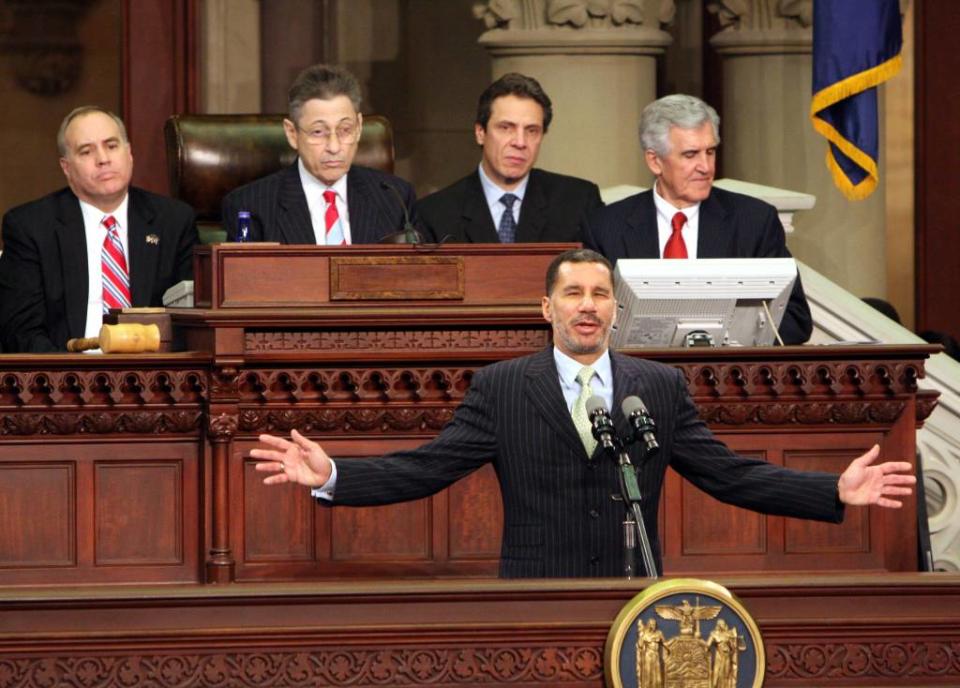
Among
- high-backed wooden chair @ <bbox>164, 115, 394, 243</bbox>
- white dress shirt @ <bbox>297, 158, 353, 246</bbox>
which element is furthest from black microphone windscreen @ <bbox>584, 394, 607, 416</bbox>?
high-backed wooden chair @ <bbox>164, 115, 394, 243</bbox>

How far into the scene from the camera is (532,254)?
6.45 metres

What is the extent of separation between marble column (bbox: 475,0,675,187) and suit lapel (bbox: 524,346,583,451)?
4.32 m

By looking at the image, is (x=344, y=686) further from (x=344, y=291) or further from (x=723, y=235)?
(x=723, y=235)

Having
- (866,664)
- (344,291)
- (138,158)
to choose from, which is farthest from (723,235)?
(138,158)

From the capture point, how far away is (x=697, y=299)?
6.34m

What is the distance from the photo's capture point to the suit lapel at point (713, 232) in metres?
6.83

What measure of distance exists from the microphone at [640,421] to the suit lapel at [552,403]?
0.30 m

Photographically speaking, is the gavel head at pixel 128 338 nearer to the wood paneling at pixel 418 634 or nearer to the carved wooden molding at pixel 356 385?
the carved wooden molding at pixel 356 385

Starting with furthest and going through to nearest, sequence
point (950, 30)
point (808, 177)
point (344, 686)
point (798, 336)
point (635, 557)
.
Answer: point (950, 30), point (808, 177), point (798, 336), point (635, 557), point (344, 686)

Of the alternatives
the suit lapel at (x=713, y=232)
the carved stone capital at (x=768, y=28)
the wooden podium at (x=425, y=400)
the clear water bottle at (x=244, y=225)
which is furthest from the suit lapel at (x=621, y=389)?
the carved stone capital at (x=768, y=28)

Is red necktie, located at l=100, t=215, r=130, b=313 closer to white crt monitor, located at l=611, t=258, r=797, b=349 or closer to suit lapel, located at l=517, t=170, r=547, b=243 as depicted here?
suit lapel, located at l=517, t=170, r=547, b=243

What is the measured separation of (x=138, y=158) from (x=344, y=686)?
620 centimetres

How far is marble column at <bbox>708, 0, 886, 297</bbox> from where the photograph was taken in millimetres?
9938

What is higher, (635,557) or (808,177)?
(808,177)
